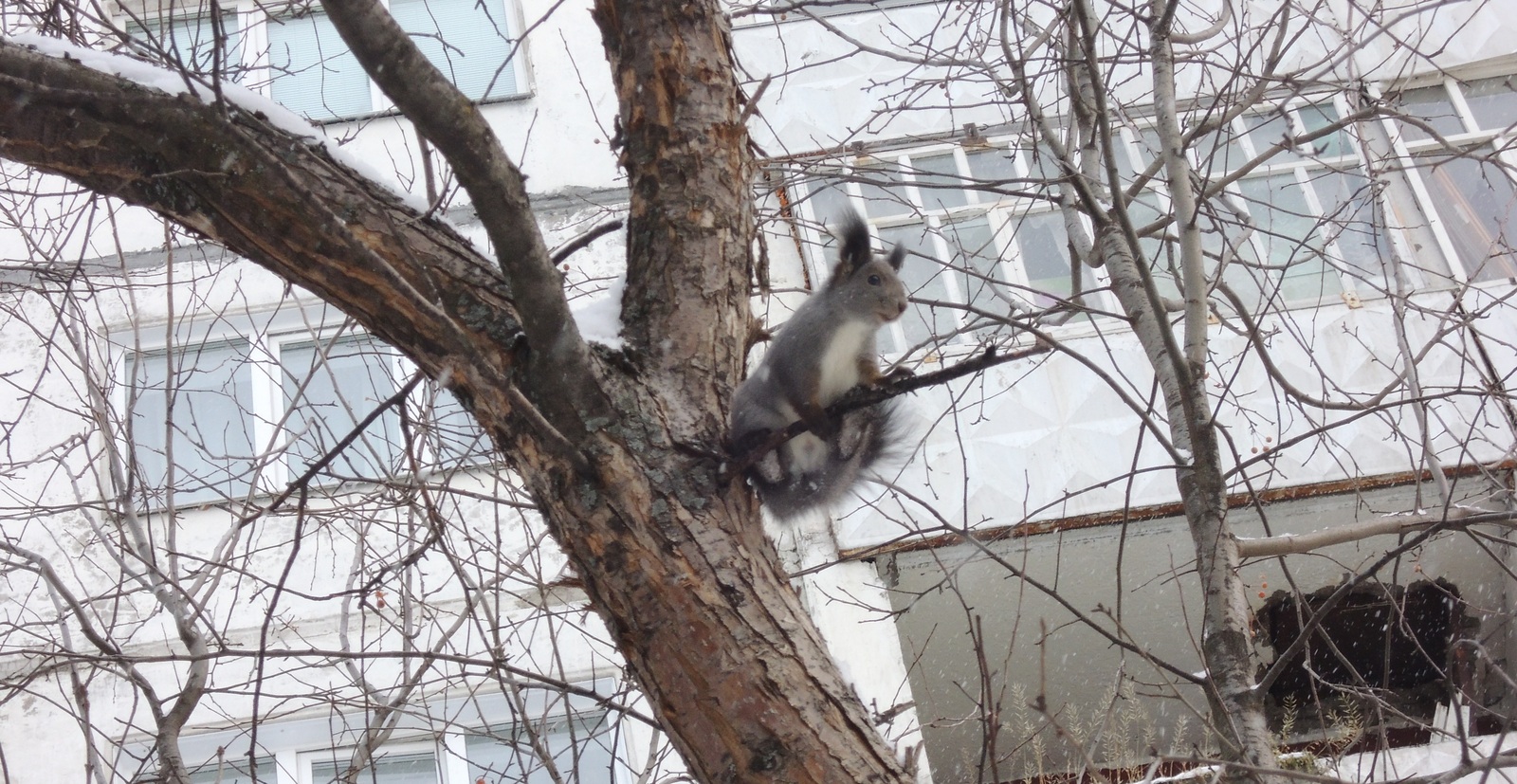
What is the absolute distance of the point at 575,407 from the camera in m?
1.90

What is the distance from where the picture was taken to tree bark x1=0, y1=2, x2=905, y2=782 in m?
1.77

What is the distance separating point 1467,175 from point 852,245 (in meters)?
5.63

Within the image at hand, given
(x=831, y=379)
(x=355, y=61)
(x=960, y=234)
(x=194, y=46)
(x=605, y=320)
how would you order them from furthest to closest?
(x=355, y=61) < (x=960, y=234) < (x=831, y=379) < (x=194, y=46) < (x=605, y=320)

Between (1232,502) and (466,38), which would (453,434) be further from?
(466,38)

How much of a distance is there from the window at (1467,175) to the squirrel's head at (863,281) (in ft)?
15.5

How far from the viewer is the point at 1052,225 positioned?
662 centimetres

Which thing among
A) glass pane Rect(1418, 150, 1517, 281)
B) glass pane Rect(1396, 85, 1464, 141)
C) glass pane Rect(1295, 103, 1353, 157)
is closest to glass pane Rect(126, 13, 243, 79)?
glass pane Rect(1295, 103, 1353, 157)

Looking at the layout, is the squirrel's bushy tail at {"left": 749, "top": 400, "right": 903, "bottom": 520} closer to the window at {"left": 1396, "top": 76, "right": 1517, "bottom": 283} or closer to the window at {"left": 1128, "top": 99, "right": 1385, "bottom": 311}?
the window at {"left": 1128, "top": 99, "right": 1385, "bottom": 311}

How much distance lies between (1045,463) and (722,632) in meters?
4.38

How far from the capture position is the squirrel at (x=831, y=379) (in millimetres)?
2674

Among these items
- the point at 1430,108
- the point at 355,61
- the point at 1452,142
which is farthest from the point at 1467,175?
the point at 355,61

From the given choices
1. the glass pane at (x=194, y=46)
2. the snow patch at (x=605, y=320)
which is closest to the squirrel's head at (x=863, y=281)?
the snow patch at (x=605, y=320)

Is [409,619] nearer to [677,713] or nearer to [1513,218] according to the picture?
[677,713]

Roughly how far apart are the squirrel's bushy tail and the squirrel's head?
246mm
